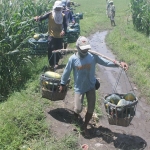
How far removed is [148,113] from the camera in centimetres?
705

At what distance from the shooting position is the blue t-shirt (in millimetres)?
5473

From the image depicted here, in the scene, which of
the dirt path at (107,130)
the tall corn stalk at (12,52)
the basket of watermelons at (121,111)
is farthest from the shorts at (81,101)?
the tall corn stalk at (12,52)

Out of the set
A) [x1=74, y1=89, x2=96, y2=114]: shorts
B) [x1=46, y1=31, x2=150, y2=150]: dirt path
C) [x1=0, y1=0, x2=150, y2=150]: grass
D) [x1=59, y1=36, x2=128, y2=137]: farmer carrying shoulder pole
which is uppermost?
[x1=59, y1=36, x2=128, y2=137]: farmer carrying shoulder pole

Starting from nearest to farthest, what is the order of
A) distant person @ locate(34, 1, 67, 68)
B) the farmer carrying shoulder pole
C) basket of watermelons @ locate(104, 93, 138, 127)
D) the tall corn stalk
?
basket of watermelons @ locate(104, 93, 138, 127), the farmer carrying shoulder pole, the tall corn stalk, distant person @ locate(34, 1, 67, 68)

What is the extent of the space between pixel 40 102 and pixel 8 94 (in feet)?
4.45

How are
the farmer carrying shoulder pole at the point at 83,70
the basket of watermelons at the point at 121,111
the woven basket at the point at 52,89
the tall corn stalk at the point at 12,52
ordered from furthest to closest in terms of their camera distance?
the tall corn stalk at the point at 12,52, the woven basket at the point at 52,89, the farmer carrying shoulder pole at the point at 83,70, the basket of watermelons at the point at 121,111

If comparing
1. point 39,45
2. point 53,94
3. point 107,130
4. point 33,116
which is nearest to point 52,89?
point 53,94

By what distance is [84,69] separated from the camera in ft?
18.0

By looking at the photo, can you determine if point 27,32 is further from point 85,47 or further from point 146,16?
point 146,16

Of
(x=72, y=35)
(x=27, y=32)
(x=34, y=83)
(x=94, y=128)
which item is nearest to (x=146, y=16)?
(x=72, y=35)

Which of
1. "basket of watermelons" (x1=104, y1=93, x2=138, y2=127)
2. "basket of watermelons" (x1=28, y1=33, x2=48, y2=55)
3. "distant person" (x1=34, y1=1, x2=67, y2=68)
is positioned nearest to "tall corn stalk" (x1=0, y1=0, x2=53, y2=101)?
"distant person" (x1=34, y1=1, x2=67, y2=68)

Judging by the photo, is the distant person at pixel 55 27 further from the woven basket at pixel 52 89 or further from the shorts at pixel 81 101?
the shorts at pixel 81 101

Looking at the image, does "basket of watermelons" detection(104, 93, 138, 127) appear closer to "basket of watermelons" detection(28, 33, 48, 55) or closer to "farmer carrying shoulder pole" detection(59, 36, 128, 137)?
"farmer carrying shoulder pole" detection(59, 36, 128, 137)

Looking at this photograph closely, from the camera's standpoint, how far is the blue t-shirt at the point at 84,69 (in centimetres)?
547
